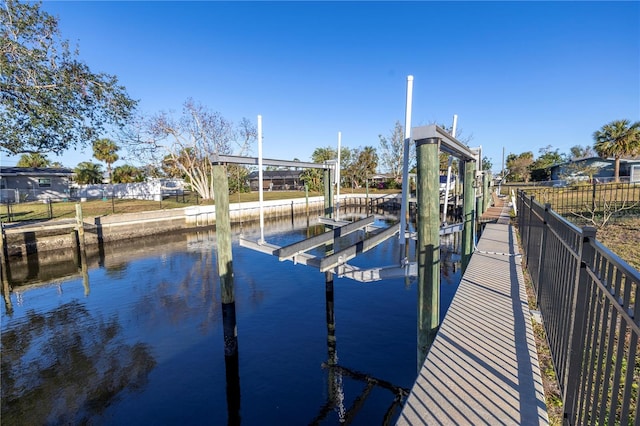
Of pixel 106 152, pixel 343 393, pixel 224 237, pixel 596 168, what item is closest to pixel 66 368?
pixel 224 237

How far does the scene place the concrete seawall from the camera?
15.1 metres

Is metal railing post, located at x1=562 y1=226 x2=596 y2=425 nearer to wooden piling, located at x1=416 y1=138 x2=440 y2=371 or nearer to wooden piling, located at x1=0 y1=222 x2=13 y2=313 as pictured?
wooden piling, located at x1=416 y1=138 x2=440 y2=371

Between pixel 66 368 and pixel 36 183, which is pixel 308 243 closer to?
pixel 66 368

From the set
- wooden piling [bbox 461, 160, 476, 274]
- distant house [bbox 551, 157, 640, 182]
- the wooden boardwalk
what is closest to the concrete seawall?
wooden piling [bbox 461, 160, 476, 274]

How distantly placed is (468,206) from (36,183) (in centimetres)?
3762

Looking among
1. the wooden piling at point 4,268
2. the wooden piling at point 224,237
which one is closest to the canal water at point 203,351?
the wooden piling at point 4,268

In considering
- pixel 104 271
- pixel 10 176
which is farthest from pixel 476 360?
pixel 10 176

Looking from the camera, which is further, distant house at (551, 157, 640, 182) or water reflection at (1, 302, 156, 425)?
distant house at (551, 157, 640, 182)

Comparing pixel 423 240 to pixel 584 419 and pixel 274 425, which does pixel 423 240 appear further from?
pixel 274 425

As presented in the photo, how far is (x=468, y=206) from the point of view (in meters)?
7.79

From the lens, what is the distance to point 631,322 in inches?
57.0

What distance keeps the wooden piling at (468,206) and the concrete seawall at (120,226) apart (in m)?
17.4

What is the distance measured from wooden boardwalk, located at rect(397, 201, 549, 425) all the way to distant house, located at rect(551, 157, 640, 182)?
34523 mm

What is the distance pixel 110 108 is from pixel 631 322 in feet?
72.7
